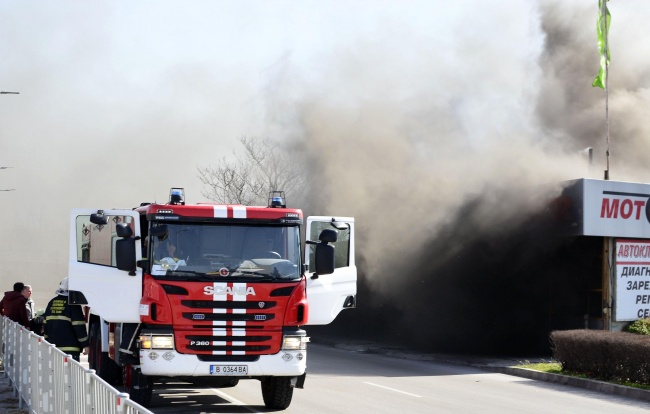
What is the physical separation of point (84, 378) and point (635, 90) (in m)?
33.3

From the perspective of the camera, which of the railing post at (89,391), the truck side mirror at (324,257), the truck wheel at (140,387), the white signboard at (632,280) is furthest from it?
the white signboard at (632,280)

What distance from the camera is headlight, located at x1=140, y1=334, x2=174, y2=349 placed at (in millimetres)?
12547

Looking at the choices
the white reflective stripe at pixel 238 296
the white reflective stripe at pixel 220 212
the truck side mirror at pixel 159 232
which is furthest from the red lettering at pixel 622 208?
the truck side mirror at pixel 159 232

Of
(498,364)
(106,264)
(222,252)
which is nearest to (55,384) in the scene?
(222,252)

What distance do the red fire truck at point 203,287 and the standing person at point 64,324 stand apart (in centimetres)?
119

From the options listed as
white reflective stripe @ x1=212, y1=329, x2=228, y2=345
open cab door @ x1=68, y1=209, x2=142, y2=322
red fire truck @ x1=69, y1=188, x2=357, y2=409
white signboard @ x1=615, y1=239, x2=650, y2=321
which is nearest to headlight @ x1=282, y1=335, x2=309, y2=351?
red fire truck @ x1=69, y1=188, x2=357, y2=409

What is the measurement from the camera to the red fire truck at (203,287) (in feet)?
41.5

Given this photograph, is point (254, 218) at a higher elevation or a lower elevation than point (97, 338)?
higher

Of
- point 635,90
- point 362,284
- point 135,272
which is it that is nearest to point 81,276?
point 135,272

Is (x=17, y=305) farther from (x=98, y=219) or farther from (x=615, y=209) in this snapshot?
(x=615, y=209)

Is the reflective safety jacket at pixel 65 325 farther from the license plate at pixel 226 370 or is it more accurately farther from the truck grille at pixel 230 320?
the license plate at pixel 226 370

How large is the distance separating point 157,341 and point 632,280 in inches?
680

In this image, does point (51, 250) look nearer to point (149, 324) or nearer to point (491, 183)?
point (491, 183)

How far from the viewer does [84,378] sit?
8.70m
